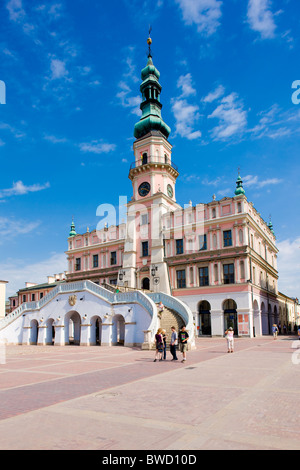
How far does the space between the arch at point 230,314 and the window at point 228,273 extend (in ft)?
7.71

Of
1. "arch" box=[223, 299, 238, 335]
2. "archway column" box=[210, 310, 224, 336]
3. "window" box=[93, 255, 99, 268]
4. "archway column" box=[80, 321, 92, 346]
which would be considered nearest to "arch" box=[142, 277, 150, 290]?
"archway column" box=[210, 310, 224, 336]

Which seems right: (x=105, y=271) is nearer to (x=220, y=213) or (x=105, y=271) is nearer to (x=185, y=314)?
(x=220, y=213)

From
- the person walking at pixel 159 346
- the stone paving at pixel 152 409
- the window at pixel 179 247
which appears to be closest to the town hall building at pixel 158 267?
the window at pixel 179 247

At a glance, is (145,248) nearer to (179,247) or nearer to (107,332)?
(179,247)

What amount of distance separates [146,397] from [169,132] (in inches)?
1825

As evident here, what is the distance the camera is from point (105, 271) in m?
52.2

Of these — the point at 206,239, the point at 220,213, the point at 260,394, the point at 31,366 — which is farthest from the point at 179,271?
the point at 260,394

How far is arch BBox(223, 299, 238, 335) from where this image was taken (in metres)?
40.5

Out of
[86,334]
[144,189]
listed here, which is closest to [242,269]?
[144,189]

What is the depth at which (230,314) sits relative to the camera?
40969 millimetres

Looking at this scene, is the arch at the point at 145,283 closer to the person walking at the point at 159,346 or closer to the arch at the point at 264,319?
the arch at the point at 264,319

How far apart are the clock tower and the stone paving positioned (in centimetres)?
3111

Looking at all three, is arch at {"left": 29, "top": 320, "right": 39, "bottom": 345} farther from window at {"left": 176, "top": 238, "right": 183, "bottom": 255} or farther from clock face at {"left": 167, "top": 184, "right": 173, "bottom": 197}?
clock face at {"left": 167, "top": 184, "right": 173, "bottom": 197}

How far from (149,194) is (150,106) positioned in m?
13.0
